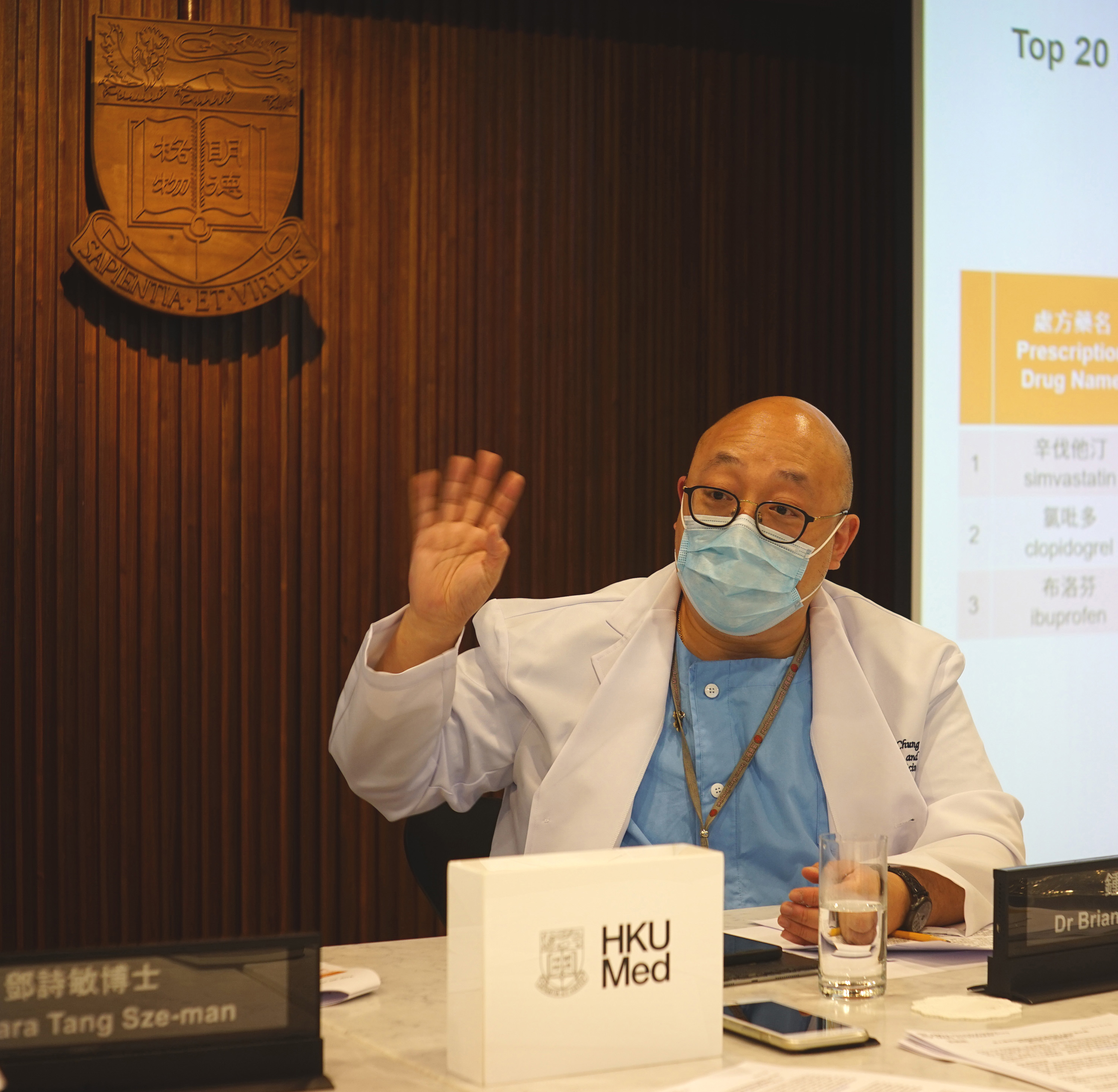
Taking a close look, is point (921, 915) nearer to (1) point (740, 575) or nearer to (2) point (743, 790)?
(2) point (743, 790)

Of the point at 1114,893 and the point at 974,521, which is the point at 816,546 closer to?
the point at 1114,893

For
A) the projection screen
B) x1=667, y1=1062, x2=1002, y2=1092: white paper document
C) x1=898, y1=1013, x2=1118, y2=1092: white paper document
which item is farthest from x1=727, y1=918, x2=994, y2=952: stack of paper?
the projection screen

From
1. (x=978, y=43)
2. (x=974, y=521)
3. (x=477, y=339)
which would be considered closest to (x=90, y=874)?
(x=477, y=339)

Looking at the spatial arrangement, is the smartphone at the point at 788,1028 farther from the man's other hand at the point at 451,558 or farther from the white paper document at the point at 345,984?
the man's other hand at the point at 451,558

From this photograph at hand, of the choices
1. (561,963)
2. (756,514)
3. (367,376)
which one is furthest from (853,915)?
(367,376)

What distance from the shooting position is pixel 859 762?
208 cm

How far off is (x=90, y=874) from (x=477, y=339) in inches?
66.7

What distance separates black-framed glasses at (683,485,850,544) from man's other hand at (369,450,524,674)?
1.25 feet

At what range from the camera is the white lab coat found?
77.0 inches

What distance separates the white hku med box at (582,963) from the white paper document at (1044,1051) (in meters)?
0.21

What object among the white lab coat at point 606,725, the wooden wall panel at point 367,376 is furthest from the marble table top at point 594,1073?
the wooden wall panel at point 367,376

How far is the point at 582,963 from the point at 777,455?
1233mm

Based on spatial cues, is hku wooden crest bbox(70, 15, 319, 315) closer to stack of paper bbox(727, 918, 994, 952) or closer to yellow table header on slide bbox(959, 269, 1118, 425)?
yellow table header on slide bbox(959, 269, 1118, 425)

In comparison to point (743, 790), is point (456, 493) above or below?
above
